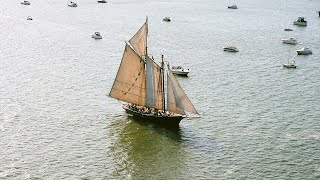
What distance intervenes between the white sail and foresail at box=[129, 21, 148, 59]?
2102mm

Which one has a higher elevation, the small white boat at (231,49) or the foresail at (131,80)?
the foresail at (131,80)

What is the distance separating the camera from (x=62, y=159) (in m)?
75.8

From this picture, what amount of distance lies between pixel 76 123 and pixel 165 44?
7239cm

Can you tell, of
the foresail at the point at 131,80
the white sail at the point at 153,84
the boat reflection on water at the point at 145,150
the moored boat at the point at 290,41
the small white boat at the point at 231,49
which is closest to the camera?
the boat reflection on water at the point at 145,150

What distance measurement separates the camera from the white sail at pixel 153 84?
90.6m

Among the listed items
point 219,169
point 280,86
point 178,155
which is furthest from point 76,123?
point 280,86


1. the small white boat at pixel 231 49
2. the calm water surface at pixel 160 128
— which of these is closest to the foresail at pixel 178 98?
the calm water surface at pixel 160 128

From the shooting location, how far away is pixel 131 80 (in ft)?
308

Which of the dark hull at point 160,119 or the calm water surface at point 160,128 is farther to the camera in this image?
the dark hull at point 160,119

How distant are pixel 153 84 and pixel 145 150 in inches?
617

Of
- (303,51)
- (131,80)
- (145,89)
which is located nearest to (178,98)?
(145,89)

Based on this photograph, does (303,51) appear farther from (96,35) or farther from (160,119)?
(160,119)

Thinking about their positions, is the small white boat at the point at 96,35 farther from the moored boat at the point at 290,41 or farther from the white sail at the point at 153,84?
the white sail at the point at 153,84

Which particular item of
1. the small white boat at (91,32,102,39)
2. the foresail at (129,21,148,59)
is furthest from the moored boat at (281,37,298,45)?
the foresail at (129,21,148,59)
